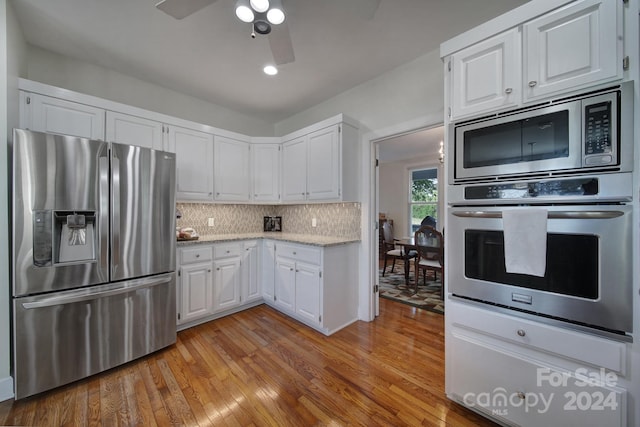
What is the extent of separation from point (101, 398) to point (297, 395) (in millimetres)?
1334

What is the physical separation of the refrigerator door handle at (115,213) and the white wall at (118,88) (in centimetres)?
127

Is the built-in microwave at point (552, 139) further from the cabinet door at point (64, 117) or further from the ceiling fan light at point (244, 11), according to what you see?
the cabinet door at point (64, 117)

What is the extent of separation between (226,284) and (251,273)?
350 millimetres

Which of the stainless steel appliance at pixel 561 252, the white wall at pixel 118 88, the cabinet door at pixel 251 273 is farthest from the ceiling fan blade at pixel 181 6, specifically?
the cabinet door at pixel 251 273

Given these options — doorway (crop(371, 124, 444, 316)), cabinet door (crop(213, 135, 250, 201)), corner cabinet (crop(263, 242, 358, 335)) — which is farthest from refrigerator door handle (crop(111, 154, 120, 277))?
doorway (crop(371, 124, 444, 316))

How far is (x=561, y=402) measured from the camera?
1178 millimetres

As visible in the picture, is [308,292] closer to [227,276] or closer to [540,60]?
[227,276]

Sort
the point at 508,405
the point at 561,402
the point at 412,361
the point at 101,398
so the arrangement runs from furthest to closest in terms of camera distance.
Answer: the point at 412,361, the point at 101,398, the point at 508,405, the point at 561,402

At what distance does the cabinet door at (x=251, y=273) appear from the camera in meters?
3.09

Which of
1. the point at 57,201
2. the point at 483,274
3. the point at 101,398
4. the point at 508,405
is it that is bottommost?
the point at 101,398

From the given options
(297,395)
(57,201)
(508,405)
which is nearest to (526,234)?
(508,405)

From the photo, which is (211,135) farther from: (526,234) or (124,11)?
(526,234)

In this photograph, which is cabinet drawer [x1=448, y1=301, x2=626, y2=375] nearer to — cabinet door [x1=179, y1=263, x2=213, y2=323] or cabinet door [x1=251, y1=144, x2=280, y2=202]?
cabinet door [x1=179, y1=263, x2=213, y2=323]

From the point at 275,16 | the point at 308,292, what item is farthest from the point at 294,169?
the point at 275,16
